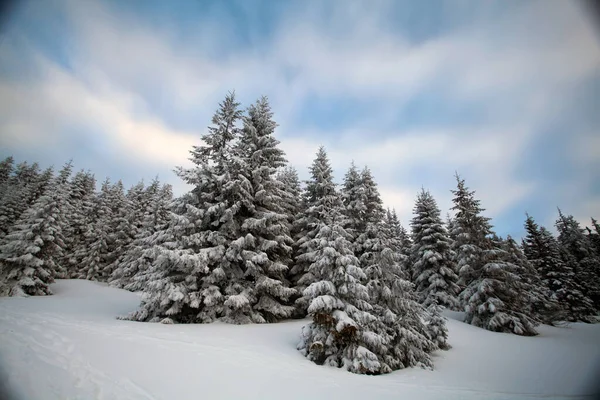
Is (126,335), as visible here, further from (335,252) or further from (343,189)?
(343,189)

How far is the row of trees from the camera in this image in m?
10.1

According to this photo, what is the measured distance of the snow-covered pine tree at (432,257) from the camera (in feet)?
77.7

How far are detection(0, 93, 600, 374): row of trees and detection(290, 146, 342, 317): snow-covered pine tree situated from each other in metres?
0.11

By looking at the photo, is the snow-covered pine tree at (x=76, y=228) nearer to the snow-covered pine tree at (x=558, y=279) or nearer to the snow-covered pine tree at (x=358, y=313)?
the snow-covered pine tree at (x=358, y=313)

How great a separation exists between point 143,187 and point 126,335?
38.5 m

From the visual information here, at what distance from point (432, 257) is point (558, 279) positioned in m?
16.5

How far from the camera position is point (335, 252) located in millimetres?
9914

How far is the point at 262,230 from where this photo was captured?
15.7 meters

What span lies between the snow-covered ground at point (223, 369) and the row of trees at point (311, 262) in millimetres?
1294

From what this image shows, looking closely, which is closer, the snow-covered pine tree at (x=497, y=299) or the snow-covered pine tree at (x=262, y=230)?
the snow-covered pine tree at (x=262, y=230)

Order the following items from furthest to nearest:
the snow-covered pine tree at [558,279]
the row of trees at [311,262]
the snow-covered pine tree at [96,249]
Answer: the snow-covered pine tree at [96,249]
the snow-covered pine tree at [558,279]
the row of trees at [311,262]

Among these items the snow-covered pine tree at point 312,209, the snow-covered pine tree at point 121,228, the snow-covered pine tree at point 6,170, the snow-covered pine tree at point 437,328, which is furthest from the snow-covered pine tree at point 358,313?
the snow-covered pine tree at point 6,170

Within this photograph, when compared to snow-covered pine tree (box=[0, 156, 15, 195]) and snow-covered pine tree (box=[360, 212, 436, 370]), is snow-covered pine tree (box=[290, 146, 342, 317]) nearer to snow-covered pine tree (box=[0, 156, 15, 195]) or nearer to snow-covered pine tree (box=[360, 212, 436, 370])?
snow-covered pine tree (box=[360, 212, 436, 370])

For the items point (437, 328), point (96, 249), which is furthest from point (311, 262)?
point (96, 249)
